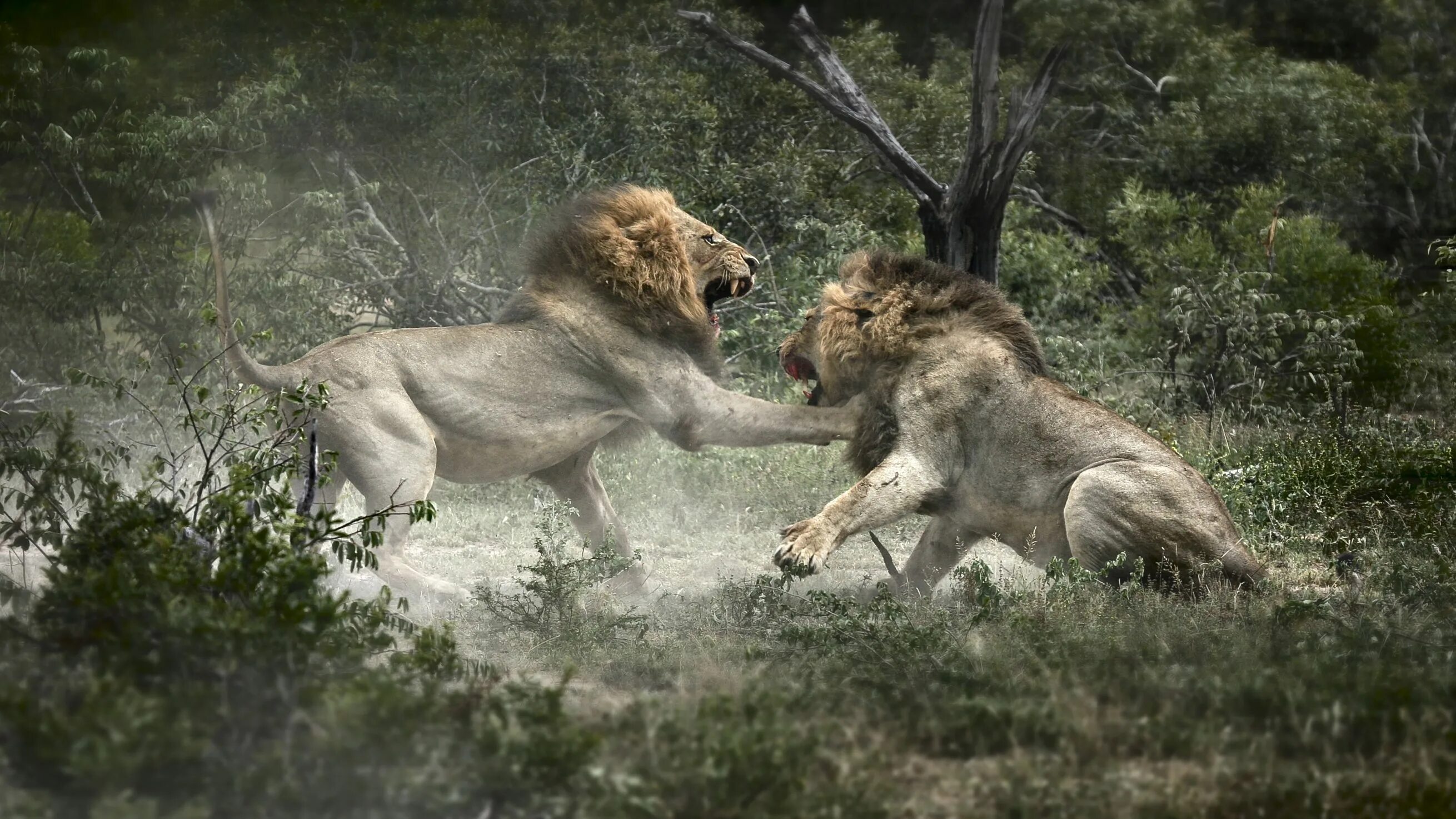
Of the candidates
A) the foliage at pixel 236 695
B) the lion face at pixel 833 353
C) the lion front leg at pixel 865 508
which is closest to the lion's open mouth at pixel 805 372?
the lion face at pixel 833 353

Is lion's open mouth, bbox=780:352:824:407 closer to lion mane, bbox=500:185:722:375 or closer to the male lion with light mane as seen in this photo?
the male lion with light mane

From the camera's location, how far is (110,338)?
30.7 feet

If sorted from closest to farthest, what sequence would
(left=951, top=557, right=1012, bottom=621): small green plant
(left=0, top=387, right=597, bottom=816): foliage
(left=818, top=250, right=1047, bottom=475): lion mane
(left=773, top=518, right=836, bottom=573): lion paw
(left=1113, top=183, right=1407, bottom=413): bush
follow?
(left=0, top=387, right=597, bottom=816): foliage, (left=951, top=557, right=1012, bottom=621): small green plant, (left=773, top=518, right=836, bottom=573): lion paw, (left=818, top=250, right=1047, bottom=475): lion mane, (left=1113, top=183, right=1407, bottom=413): bush

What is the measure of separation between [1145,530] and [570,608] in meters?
1.95

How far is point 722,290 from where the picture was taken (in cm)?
593

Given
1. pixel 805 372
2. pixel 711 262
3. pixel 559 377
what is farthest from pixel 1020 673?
pixel 711 262

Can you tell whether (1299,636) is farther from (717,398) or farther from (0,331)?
(0,331)

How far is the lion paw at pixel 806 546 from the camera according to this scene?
4562mm

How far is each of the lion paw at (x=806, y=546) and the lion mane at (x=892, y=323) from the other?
62cm

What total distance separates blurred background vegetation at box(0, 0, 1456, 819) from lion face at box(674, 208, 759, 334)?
4.05 ft

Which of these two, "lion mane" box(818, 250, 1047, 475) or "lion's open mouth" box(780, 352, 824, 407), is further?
"lion's open mouth" box(780, 352, 824, 407)

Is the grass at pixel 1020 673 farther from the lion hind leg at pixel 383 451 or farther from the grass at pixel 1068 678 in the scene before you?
the lion hind leg at pixel 383 451

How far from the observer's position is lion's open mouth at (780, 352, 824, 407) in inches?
221

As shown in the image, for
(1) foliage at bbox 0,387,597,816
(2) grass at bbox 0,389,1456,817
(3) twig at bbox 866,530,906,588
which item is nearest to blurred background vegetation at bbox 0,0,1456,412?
(2) grass at bbox 0,389,1456,817
